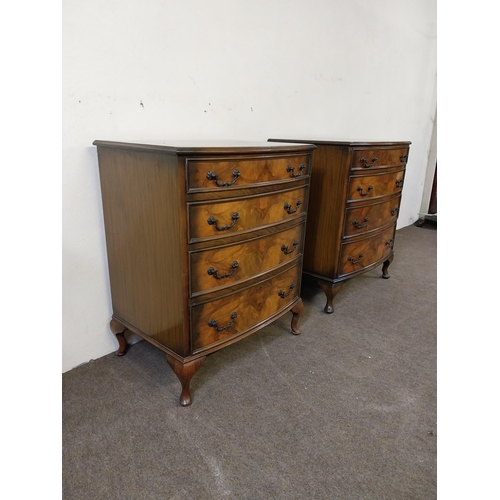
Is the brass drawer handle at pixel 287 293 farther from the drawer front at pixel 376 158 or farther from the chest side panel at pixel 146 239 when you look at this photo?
the drawer front at pixel 376 158

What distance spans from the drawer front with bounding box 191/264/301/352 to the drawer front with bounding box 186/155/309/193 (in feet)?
1.33

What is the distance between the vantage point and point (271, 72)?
2.04 meters

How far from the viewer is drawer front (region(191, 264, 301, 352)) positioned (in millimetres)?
1327

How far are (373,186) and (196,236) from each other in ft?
4.05

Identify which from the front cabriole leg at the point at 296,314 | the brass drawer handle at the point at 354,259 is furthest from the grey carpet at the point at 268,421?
the brass drawer handle at the point at 354,259

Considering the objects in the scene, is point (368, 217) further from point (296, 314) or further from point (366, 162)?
point (296, 314)

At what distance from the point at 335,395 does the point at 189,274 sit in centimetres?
75

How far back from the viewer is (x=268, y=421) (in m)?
1.33

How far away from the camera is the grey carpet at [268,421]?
3.60ft

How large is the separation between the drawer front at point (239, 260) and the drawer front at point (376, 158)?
1.71ft

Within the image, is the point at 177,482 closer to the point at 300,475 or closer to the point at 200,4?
the point at 300,475

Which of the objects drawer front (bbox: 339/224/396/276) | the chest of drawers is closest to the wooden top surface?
the chest of drawers
